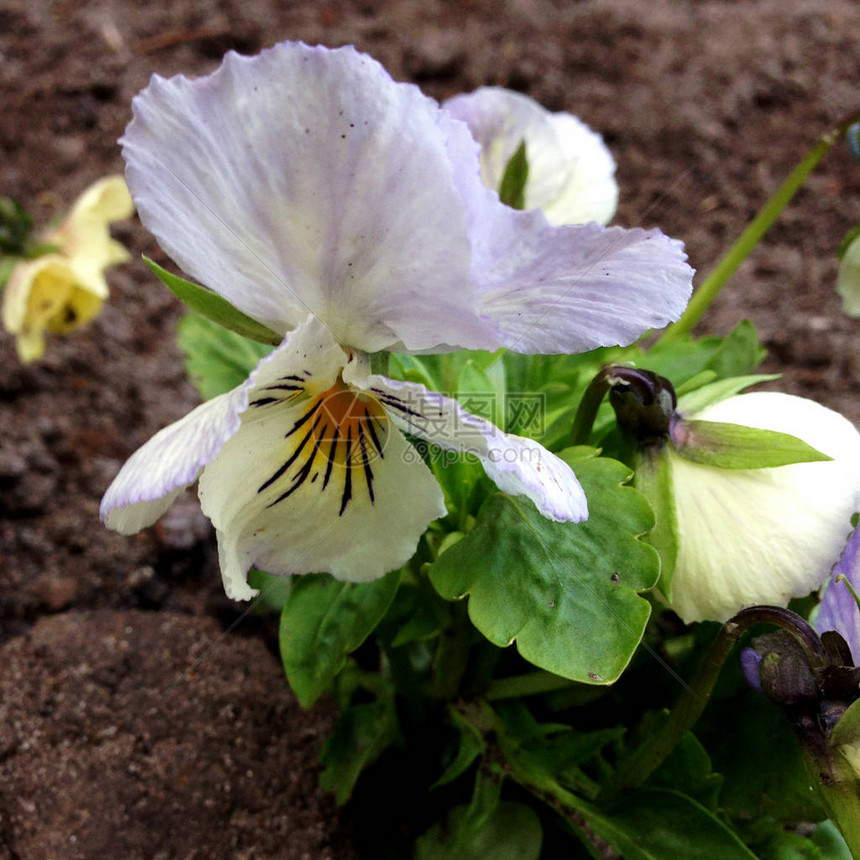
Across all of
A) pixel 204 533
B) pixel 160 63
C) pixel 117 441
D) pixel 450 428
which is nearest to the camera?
pixel 450 428

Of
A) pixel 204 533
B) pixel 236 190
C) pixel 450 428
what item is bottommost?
pixel 204 533

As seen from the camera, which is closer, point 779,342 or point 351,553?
point 351,553

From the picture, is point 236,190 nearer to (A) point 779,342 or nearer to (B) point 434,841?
(B) point 434,841

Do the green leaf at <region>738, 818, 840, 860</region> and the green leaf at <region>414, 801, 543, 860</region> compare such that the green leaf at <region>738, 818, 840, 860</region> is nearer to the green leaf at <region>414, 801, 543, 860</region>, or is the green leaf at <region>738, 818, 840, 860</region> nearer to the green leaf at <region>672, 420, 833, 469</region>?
the green leaf at <region>414, 801, 543, 860</region>

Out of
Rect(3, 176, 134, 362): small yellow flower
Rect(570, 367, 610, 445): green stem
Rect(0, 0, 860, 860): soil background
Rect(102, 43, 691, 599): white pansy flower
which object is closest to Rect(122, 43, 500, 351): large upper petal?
Rect(102, 43, 691, 599): white pansy flower

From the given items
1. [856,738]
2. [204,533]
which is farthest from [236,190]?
[204,533]
